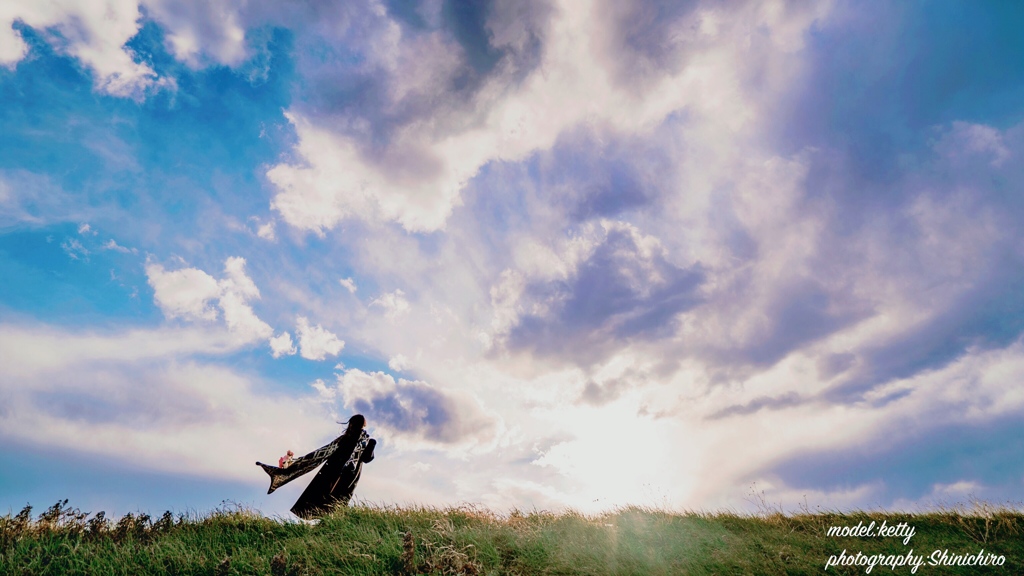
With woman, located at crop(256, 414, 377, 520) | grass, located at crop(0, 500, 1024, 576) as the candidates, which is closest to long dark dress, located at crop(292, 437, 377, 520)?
woman, located at crop(256, 414, 377, 520)

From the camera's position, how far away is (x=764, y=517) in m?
15.1

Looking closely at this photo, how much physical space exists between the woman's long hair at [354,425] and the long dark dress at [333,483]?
5.1 inches

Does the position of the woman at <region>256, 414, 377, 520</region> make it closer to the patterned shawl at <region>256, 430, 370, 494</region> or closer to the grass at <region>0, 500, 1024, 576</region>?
the patterned shawl at <region>256, 430, 370, 494</region>

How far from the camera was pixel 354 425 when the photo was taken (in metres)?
14.4

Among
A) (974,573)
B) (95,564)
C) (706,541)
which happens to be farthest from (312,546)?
(974,573)

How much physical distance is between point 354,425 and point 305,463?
1639 millimetres

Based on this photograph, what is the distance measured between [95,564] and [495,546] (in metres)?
7.46

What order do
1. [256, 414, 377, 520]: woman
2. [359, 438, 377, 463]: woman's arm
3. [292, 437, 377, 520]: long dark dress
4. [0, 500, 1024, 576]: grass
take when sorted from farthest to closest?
[359, 438, 377, 463]: woman's arm, [256, 414, 377, 520]: woman, [292, 437, 377, 520]: long dark dress, [0, 500, 1024, 576]: grass

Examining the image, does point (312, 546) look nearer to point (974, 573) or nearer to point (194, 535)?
point (194, 535)

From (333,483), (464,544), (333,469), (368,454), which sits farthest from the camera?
(368,454)

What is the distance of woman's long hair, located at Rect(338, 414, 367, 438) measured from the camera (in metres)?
14.3

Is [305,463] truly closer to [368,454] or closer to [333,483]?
[333,483]

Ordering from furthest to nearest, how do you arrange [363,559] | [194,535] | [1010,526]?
[1010,526] → [194,535] → [363,559]

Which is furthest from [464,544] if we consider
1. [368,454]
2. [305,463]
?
[305,463]
